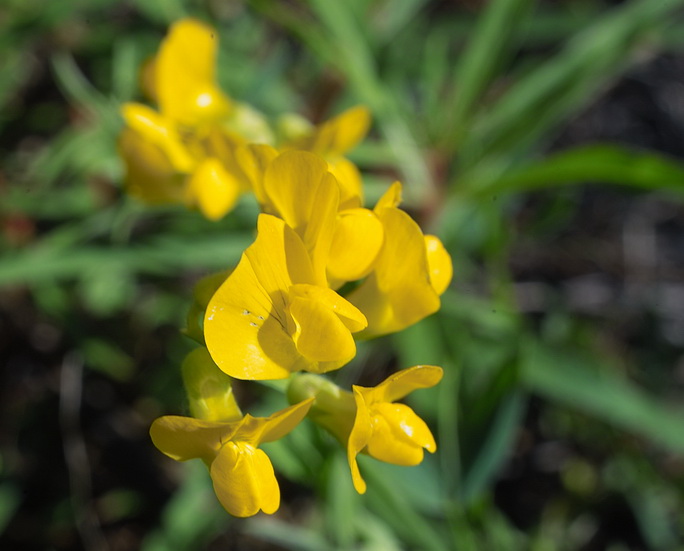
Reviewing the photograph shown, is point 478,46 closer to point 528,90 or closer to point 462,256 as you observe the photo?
point 528,90

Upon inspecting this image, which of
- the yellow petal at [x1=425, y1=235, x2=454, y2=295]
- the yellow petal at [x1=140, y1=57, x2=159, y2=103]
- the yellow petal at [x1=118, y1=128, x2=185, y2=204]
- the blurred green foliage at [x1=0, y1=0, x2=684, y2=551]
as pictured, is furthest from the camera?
the blurred green foliage at [x1=0, y1=0, x2=684, y2=551]

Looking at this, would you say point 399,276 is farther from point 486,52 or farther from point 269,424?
point 486,52

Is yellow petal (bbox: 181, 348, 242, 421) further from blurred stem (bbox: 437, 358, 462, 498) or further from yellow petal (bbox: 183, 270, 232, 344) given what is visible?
blurred stem (bbox: 437, 358, 462, 498)

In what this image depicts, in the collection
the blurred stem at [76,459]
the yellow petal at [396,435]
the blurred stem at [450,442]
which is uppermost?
the yellow petal at [396,435]

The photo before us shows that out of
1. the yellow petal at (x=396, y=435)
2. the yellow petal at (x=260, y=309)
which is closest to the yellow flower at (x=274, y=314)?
the yellow petal at (x=260, y=309)

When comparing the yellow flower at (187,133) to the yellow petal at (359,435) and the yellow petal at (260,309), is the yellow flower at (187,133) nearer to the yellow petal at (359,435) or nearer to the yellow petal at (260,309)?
the yellow petal at (260,309)

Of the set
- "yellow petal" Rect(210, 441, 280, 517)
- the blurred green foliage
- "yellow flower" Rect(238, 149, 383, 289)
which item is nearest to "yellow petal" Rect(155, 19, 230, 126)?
the blurred green foliage

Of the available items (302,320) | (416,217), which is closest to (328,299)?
(302,320)
